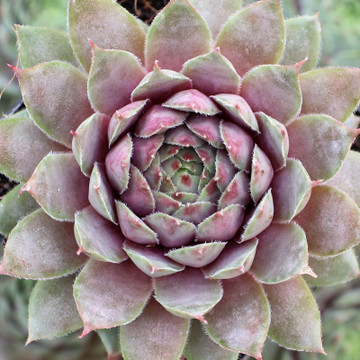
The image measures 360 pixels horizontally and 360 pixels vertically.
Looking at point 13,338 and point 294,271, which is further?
point 13,338

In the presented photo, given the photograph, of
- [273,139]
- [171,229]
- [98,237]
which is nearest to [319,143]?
[273,139]

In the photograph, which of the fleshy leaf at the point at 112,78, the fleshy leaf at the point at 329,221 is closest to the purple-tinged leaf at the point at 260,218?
the fleshy leaf at the point at 329,221

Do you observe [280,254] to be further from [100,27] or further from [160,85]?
[100,27]

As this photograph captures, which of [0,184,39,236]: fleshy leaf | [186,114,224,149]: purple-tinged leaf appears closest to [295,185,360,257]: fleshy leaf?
[186,114,224,149]: purple-tinged leaf

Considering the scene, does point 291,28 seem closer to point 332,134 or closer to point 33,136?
point 332,134

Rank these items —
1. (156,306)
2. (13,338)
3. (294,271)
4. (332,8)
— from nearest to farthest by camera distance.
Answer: (294,271)
(156,306)
(13,338)
(332,8)

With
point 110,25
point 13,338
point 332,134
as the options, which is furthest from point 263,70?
point 13,338

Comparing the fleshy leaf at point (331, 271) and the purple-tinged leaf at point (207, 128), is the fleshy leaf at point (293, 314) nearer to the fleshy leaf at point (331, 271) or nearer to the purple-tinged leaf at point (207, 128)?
the fleshy leaf at point (331, 271)
